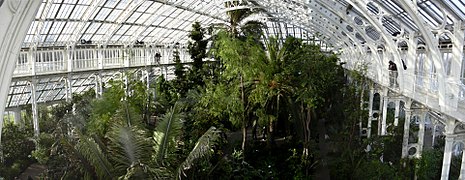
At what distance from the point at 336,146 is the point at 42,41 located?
17.8 metres

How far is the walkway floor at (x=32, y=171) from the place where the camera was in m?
16.4

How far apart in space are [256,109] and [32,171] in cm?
979

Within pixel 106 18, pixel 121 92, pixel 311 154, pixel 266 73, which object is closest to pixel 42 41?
pixel 106 18

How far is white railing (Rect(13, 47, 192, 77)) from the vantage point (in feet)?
61.0

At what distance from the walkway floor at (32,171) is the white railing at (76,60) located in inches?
160

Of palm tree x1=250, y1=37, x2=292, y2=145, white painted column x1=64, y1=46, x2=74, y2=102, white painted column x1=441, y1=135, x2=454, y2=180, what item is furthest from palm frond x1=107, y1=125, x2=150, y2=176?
white painted column x1=64, y1=46, x2=74, y2=102

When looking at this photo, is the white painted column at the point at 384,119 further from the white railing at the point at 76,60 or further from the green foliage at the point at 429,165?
the white railing at the point at 76,60

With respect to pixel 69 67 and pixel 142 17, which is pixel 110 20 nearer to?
pixel 142 17

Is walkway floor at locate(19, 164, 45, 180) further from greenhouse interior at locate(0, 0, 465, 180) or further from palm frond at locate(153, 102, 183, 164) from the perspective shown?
palm frond at locate(153, 102, 183, 164)

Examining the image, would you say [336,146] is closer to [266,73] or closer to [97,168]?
[266,73]

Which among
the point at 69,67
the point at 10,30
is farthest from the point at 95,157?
the point at 69,67

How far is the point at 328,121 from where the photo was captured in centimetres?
2291

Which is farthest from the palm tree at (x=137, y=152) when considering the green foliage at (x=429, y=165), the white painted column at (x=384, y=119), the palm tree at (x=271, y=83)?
the white painted column at (x=384, y=119)

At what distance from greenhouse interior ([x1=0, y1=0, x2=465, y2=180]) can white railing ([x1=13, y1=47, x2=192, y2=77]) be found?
0.27 ft
